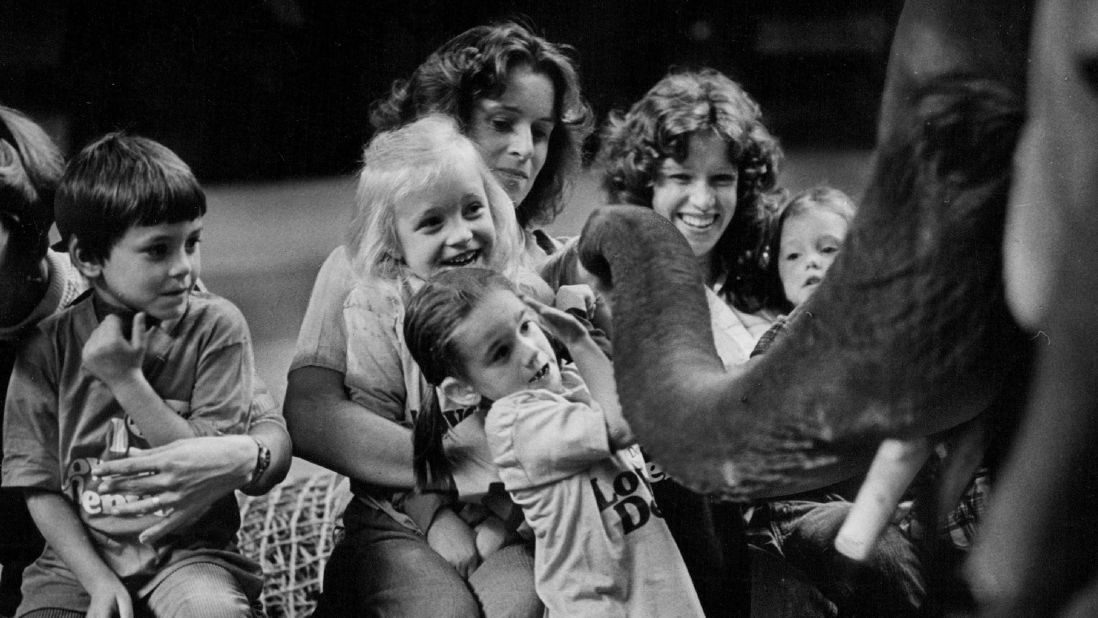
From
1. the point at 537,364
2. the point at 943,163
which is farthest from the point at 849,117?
the point at 943,163

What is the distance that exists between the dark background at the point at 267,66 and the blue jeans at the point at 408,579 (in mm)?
488

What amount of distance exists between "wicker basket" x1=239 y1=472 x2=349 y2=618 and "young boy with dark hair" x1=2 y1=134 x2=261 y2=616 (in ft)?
1.23

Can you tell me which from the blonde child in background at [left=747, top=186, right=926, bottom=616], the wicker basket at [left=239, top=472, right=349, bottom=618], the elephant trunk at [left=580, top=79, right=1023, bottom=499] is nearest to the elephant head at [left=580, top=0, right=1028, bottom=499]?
the elephant trunk at [left=580, top=79, right=1023, bottom=499]

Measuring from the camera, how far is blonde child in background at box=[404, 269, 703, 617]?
1.39 metres

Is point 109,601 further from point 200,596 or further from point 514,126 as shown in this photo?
→ point 514,126

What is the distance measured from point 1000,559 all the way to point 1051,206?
290 mm

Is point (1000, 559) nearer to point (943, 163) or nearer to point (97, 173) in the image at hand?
point (943, 163)

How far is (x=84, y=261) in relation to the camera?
1497 mm

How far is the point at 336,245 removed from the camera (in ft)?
5.28

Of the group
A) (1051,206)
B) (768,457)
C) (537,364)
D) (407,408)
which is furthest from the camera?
(407,408)

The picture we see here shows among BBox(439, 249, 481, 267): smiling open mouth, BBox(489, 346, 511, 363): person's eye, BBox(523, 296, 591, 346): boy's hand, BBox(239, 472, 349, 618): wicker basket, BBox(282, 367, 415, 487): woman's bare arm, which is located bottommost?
BBox(239, 472, 349, 618): wicker basket

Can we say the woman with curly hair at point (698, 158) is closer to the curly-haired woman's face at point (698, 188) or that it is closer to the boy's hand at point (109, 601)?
the curly-haired woman's face at point (698, 188)

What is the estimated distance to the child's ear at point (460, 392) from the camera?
4.72ft

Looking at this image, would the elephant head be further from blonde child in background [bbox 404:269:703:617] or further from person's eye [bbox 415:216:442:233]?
person's eye [bbox 415:216:442:233]
